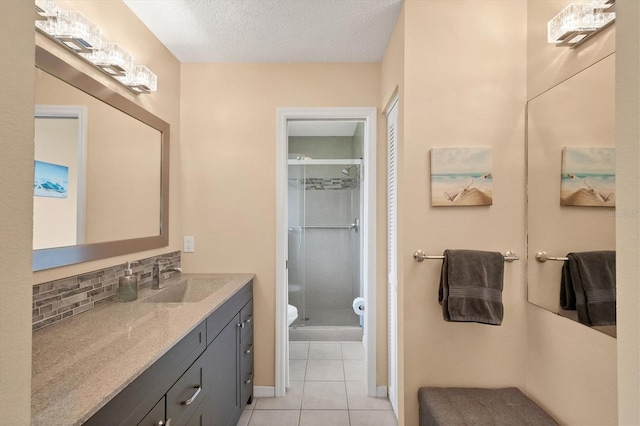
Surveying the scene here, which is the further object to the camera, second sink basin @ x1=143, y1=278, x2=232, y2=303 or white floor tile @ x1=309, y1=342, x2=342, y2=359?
white floor tile @ x1=309, y1=342, x2=342, y2=359

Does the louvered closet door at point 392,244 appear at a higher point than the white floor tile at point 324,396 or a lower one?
higher

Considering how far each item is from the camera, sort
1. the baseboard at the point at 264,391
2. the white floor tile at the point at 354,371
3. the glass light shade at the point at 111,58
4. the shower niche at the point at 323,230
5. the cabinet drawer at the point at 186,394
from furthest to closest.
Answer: the shower niche at the point at 323,230 < the white floor tile at the point at 354,371 < the baseboard at the point at 264,391 < the glass light shade at the point at 111,58 < the cabinet drawer at the point at 186,394

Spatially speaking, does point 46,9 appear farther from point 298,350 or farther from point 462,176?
point 298,350

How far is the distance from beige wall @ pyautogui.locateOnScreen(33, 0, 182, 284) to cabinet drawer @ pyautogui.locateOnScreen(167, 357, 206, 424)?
706 millimetres

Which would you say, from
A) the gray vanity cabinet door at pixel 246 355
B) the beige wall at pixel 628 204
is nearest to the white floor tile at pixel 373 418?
the gray vanity cabinet door at pixel 246 355

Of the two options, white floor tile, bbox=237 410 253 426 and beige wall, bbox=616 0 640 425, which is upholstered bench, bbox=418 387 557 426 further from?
white floor tile, bbox=237 410 253 426

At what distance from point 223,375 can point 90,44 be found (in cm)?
176

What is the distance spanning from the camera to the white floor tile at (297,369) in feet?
9.34

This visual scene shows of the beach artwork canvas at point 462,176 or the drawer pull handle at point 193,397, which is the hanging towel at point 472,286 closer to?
the beach artwork canvas at point 462,176

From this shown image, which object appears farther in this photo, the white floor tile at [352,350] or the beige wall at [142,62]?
the white floor tile at [352,350]

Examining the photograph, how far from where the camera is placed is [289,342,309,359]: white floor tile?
10.7 feet

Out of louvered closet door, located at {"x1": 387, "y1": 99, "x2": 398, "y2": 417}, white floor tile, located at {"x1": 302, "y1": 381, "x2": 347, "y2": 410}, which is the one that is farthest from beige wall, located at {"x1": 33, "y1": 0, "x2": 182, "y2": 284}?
louvered closet door, located at {"x1": 387, "y1": 99, "x2": 398, "y2": 417}

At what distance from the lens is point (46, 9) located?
51.6 inches

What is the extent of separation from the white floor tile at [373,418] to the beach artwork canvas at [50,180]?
2.15 meters
